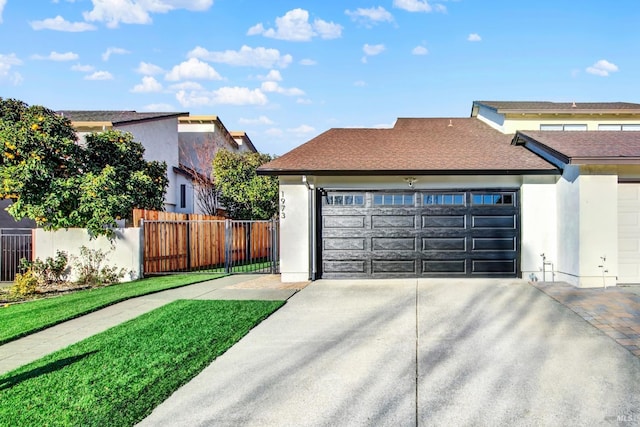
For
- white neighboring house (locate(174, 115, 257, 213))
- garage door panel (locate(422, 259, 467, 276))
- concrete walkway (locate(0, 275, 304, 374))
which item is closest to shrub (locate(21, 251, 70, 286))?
concrete walkway (locate(0, 275, 304, 374))

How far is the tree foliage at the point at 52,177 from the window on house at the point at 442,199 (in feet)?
27.4

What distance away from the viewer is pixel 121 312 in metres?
8.30

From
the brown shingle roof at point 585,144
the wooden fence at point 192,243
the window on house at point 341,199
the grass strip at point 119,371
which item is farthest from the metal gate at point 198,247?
the brown shingle roof at point 585,144

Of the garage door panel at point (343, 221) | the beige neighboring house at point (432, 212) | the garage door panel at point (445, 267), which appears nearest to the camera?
the beige neighboring house at point (432, 212)

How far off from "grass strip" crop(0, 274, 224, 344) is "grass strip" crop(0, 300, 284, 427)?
1.46m

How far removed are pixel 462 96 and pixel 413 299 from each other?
43.4ft

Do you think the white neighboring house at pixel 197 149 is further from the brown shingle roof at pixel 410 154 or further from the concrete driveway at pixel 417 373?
the concrete driveway at pixel 417 373

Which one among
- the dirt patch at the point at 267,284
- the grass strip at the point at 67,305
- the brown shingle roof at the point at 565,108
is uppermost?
the brown shingle roof at the point at 565,108

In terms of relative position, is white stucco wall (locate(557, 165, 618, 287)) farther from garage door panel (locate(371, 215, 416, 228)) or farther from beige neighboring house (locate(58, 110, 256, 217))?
beige neighboring house (locate(58, 110, 256, 217))

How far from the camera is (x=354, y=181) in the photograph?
1141 cm

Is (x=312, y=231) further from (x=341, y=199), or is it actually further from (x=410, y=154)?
(x=410, y=154)

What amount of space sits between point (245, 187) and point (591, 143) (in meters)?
13.5

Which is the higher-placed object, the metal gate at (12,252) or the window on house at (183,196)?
the window on house at (183,196)

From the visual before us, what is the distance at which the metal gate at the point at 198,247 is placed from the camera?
44.5 ft
